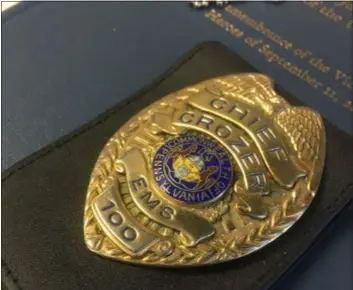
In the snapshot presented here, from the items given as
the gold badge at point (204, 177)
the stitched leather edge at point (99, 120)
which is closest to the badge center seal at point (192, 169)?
the gold badge at point (204, 177)

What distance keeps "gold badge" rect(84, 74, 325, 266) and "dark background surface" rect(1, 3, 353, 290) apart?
98mm

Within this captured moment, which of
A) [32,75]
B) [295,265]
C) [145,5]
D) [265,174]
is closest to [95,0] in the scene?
[145,5]

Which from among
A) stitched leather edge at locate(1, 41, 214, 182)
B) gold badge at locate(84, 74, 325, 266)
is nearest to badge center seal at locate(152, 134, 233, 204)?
gold badge at locate(84, 74, 325, 266)

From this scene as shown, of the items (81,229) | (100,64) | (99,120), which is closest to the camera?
(81,229)

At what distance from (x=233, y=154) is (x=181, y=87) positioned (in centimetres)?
16

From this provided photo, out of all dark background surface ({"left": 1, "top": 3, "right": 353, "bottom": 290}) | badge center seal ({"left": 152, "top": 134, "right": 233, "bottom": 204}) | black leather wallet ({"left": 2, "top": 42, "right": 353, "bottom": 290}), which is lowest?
black leather wallet ({"left": 2, "top": 42, "right": 353, "bottom": 290})

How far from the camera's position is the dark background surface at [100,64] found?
821 millimetres

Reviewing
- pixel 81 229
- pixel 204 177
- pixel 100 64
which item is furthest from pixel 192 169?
pixel 100 64

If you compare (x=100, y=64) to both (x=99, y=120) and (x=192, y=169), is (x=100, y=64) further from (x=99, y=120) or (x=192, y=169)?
(x=192, y=169)

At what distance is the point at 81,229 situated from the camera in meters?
0.74

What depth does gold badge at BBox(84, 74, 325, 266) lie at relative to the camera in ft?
2.37

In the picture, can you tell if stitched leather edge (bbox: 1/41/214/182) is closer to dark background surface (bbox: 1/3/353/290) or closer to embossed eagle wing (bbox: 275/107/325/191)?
dark background surface (bbox: 1/3/353/290)

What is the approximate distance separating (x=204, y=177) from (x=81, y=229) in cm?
16

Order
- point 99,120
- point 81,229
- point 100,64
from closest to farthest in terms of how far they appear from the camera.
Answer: point 81,229 < point 99,120 < point 100,64
